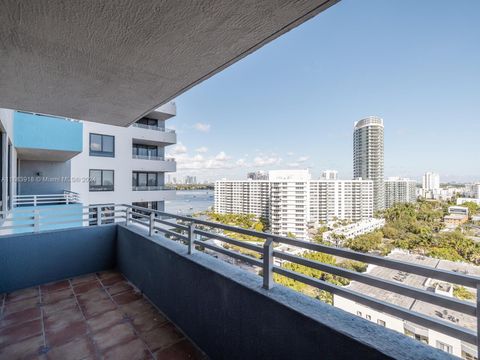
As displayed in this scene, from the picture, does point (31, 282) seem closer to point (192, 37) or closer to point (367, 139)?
point (192, 37)

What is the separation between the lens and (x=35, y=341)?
105 inches

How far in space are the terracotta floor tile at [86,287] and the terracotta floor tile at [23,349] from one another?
1.20m

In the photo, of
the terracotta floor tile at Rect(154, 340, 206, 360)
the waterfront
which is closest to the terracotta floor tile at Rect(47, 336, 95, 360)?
the terracotta floor tile at Rect(154, 340, 206, 360)

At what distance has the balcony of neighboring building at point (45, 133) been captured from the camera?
6.56 metres

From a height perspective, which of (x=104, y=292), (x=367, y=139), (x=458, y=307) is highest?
(x=367, y=139)

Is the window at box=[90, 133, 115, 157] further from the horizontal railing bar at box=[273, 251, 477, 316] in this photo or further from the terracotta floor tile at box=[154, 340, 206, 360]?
the horizontal railing bar at box=[273, 251, 477, 316]

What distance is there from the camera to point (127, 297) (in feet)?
12.0

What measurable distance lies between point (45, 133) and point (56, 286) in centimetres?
495

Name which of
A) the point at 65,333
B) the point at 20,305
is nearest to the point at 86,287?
the point at 20,305

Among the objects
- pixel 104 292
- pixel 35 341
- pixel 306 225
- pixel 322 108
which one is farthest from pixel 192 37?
pixel 322 108

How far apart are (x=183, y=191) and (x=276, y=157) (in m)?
29.5

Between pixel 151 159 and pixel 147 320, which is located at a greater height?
pixel 151 159

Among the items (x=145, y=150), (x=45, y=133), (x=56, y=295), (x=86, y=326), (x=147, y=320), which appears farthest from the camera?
(x=145, y=150)

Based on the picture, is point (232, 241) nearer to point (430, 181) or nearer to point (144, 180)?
point (144, 180)
